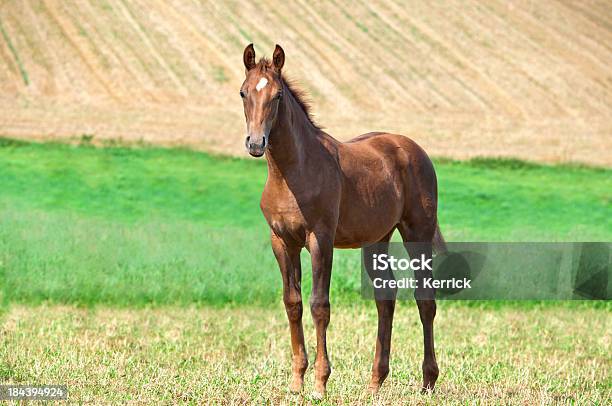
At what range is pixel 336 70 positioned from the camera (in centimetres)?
4094

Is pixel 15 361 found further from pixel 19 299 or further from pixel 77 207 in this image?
pixel 77 207

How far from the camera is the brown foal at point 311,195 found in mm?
8078

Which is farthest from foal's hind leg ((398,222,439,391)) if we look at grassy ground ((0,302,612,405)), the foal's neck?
the foal's neck

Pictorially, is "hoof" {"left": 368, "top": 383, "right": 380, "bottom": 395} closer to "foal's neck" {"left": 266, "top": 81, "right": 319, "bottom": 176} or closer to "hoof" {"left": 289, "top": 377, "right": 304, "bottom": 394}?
"hoof" {"left": 289, "top": 377, "right": 304, "bottom": 394}

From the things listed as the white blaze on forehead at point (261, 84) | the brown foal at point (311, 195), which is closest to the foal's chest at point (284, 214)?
the brown foal at point (311, 195)

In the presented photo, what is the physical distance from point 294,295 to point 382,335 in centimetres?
144

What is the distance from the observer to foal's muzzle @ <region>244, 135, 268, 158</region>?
297 inches

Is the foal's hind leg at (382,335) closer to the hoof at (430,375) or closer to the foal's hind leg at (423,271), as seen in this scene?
the foal's hind leg at (423,271)

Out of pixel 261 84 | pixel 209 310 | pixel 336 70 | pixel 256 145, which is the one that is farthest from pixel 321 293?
pixel 336 70

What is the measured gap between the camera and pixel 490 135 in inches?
1431

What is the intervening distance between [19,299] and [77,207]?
1046 cm

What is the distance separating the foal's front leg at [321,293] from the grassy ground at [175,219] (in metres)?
7.39

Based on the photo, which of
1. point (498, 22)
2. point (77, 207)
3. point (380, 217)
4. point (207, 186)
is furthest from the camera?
point (498, 22)

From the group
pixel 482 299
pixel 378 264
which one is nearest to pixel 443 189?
pixel 482 299
